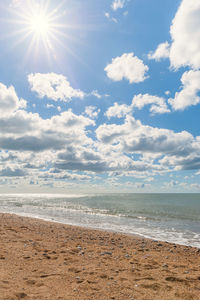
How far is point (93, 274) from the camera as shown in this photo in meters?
7.46

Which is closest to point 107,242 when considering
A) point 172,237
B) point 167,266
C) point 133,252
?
point 133,252

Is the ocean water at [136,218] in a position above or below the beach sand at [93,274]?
below

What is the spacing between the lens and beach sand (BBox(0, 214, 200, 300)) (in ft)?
19.5

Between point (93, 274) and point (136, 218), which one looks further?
point (136, 218)

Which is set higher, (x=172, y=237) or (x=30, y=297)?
(x=30, y=297)

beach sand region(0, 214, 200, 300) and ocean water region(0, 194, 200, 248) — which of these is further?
ocean water region(0, 194, 200, 248)

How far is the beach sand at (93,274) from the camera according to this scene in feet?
19.5

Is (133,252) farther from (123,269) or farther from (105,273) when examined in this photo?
(105,273)

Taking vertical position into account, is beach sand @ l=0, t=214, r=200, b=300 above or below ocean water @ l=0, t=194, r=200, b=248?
above

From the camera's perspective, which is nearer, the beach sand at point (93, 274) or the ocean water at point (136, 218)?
the beach sand at point (93, 274)

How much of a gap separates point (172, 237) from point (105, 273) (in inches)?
495

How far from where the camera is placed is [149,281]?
22.7ft

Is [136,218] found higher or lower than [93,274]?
lower

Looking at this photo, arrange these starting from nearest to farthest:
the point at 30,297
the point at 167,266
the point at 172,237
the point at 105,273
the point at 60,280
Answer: the point at 30,297
the point at 60,280
the point at 105,273
the point at 167,266
the point at 172,237
